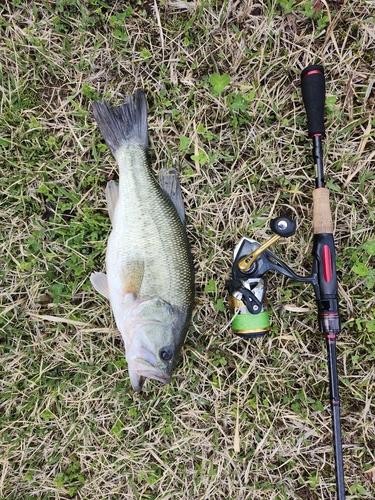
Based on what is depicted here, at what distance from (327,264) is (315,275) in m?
0.09

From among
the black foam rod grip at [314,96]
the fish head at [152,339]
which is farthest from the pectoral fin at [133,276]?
the black foam rod grip at [314,96]

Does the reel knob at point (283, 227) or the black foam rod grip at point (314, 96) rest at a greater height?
the black foam rod grip at point (314, 96)

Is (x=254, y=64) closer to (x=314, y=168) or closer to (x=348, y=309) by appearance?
(x=314, y=168)

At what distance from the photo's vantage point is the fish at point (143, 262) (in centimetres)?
238

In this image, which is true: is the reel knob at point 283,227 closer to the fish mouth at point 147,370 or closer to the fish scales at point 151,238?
the fish scales at point 151,238

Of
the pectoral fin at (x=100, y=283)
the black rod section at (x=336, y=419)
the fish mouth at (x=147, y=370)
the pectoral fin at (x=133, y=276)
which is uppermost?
the pectoral fin at (x=133, y=276)

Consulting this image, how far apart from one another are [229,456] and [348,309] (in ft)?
4.18

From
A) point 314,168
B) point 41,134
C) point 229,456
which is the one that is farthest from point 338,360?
point 41,134

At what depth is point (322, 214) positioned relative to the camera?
98.1 inches

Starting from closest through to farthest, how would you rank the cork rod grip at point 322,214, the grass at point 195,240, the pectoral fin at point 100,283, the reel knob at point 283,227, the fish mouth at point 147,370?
the reel knob at point 283,227, the fish mouth at point 147,370, the cork rod grip at point 322,214, the pectoral fin at point 100,283, the grass at point 195,240

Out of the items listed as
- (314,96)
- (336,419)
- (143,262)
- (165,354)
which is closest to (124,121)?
(143,262)

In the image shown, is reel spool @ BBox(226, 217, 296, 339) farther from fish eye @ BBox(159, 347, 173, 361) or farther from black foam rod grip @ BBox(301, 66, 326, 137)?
black foam rod grip @ BBox(301, 66, 326, 137)

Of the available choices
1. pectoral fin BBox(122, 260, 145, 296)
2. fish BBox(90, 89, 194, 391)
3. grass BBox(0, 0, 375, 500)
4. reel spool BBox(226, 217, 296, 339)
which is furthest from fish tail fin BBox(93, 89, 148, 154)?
reel spool BBox(226, 217, 296, 339)

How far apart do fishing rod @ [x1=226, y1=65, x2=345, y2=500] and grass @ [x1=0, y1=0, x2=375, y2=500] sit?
0.22 m
